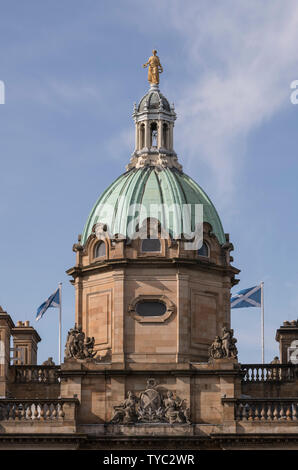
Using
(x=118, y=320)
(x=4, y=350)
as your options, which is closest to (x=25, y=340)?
(x=4, y=350)

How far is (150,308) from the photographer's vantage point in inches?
3686

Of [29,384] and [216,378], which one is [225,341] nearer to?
[216,378]

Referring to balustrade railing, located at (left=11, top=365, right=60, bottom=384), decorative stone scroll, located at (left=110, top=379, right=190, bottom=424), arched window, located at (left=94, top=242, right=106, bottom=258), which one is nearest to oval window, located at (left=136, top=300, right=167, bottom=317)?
arched window, located at (left=94, top=242, right=106, bottom=258)

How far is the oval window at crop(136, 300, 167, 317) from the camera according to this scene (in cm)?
9356

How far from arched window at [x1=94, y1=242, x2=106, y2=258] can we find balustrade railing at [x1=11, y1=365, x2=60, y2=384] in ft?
21.0

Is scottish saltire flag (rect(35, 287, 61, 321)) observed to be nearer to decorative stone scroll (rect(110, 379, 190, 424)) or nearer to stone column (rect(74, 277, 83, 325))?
stone column (rect(74, 277, 83, 325))

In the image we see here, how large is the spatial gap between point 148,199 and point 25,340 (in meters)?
12.1

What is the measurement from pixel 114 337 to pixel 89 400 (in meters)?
3.91

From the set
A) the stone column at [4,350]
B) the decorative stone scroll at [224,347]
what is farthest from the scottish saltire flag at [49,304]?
the decorative stone scroll at [224,347]

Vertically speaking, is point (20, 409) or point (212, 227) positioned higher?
point (212, 227)

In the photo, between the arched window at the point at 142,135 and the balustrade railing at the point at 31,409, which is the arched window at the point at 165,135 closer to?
the arched window at the point at 142,135
